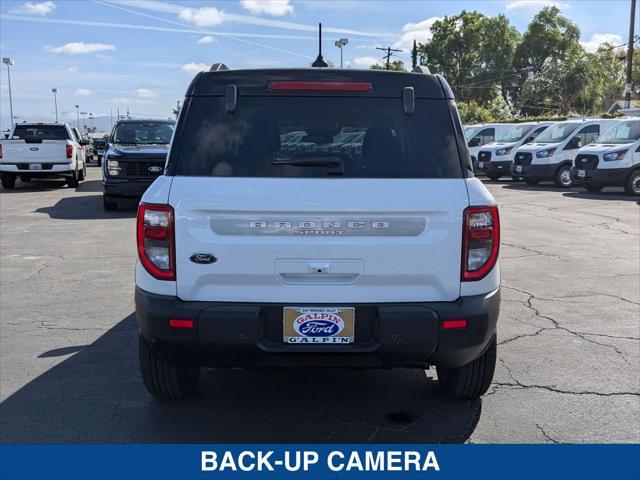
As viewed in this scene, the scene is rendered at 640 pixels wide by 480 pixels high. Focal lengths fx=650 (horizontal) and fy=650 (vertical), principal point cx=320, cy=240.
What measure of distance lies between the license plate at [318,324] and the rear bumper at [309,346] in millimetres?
32

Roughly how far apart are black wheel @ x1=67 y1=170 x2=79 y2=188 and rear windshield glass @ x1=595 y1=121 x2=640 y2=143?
48.5 ft

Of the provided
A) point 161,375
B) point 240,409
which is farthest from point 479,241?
point 161,375

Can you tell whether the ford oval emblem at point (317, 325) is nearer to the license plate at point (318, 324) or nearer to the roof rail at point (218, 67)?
the license plate at point (318, 324)

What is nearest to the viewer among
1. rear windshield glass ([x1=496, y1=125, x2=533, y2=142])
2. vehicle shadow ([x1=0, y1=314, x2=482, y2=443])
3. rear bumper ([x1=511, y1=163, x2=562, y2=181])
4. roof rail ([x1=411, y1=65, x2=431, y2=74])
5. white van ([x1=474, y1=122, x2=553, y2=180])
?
vehicle shadow ([x1=0, y1=314, x2=482, y2=443])

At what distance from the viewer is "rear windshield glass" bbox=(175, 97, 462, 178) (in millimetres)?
3354

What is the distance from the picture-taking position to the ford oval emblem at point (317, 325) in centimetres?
325

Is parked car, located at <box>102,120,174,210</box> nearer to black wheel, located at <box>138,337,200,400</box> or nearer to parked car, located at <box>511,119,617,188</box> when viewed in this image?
black wheel, located at <box>138,337,200,400</box>

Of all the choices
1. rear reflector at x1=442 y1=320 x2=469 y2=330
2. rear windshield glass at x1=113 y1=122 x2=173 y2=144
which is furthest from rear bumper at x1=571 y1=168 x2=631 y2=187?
rear reflector at x1=442 y1=320 x2=469 y2=330

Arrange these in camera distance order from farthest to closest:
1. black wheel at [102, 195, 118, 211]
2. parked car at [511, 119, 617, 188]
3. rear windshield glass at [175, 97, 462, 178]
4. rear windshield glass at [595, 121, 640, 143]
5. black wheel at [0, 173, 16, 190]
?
parked car at [511, 119, 617, 188] < black wheel at [0, 173, 16, 190] < rear windshield glass at [595, 121, 640, 143] < black wheel at [102, 195, 118, 211] < rear windshield glass at [175, 97, 462, 178]

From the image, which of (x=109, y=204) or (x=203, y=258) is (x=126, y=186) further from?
(x=203, y=258)

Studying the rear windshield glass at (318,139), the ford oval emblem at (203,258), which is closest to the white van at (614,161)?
the rear windshield glass at (318,139)

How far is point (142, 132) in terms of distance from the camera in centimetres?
1438

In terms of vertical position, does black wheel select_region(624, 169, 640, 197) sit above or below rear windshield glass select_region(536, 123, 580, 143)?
below

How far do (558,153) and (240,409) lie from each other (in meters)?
17.2
